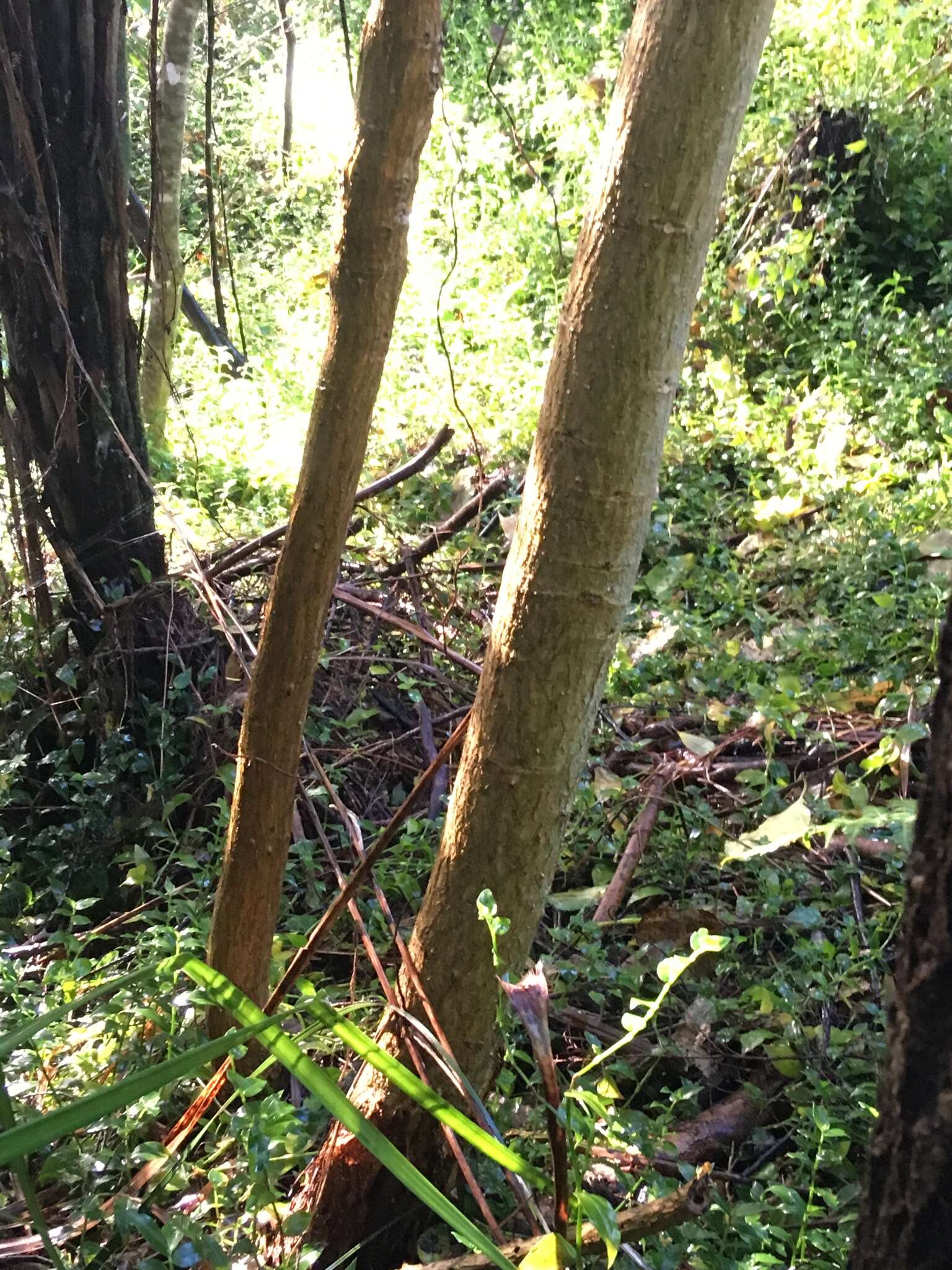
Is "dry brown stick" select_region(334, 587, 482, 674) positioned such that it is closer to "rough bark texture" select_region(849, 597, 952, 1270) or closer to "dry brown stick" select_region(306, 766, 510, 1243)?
"dry brown stick" select_region(306, 766, 510, 1243)

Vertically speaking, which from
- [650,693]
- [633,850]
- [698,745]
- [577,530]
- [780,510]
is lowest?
[633,850]

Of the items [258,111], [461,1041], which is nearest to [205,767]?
[461,1041]

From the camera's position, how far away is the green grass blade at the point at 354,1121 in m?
1.08

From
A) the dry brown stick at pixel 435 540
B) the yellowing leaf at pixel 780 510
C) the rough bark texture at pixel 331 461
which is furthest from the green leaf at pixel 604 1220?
the yellowing leaf at pixel 780 510

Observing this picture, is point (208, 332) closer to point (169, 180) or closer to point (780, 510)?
point (169, 180)

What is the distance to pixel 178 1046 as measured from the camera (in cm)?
173

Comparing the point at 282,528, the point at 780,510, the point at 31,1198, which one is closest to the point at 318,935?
the point at 31,1198

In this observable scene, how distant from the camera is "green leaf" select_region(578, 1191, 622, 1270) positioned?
2.98ft

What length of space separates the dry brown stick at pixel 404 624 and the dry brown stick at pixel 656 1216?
163 centimetres

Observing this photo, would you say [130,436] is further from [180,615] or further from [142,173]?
[142,173]

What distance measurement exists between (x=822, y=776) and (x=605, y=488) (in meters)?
1.34

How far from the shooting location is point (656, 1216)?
108 centimetres

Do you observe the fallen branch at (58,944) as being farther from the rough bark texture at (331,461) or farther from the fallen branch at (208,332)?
the fallen branch at (208,332)

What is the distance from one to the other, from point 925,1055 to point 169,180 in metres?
4.94
